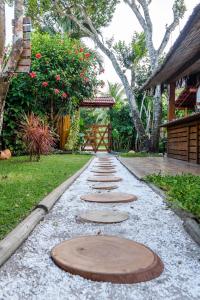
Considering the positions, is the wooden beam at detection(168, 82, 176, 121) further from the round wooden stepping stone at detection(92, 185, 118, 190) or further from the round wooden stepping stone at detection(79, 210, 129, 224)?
the round wooden stepping stone at detection(79, 210, 129, 224)

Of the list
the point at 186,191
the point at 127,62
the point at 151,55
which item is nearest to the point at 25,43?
the point at 186,191

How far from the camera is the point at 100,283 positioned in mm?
1366

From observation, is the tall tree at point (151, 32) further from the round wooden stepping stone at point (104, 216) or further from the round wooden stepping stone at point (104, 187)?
the round wooden stepping stone at point (104, 216)

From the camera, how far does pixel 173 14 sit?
12.5 metres

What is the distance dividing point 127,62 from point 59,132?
287 inches

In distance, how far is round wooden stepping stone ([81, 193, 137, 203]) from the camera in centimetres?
305

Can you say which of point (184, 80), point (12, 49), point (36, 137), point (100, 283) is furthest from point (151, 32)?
point (100, 283)

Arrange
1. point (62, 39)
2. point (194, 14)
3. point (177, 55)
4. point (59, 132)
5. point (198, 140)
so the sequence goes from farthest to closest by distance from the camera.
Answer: point (59, 132), point (62, 39), point (198, 140), point (177, 55), point (194, 14)

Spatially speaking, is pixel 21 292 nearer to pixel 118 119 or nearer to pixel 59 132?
pixel 59 132

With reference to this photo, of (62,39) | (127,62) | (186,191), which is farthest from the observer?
(127,62)

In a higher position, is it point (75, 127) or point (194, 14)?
point (194, 14)

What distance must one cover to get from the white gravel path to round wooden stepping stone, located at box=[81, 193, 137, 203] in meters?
0.26

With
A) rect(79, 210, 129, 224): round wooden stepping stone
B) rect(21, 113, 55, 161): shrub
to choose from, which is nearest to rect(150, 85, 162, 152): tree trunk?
rect(21, 113, 55, 161): shrub

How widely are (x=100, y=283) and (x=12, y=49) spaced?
139 inches
